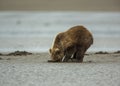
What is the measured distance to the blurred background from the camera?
66.9ft

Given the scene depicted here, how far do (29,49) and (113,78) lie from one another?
6.97 meters

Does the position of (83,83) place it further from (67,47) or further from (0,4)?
(0,4)

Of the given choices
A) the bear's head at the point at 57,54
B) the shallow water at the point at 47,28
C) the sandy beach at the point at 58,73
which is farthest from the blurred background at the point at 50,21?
the sandy beach at the point at 58,73

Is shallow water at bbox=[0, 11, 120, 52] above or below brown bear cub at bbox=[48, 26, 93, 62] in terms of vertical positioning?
below

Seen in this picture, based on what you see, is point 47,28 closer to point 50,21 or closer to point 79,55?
point 50,21

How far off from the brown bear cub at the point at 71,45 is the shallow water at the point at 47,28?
385 cm

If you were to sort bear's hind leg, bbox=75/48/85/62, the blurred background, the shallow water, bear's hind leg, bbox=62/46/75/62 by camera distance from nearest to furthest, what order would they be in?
bear's hind leg, bbox=62/46/75/62
bear's hind leg, bbox=75/48/85/62
the shallow water
the blurred background

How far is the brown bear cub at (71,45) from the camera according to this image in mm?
14555

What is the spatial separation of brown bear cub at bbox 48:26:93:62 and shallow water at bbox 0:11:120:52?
3.85 m

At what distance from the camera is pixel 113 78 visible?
39.6 ft

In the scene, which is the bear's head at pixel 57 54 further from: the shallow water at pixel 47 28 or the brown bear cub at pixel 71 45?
the shallow water at pixel 47 28

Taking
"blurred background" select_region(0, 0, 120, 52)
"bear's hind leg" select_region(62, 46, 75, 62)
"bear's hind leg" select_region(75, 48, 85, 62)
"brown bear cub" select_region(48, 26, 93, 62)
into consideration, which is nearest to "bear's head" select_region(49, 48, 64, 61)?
"brown bear cub" select_region(48, 26, 93, 62)

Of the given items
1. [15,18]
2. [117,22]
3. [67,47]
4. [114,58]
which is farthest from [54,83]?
[15,18]

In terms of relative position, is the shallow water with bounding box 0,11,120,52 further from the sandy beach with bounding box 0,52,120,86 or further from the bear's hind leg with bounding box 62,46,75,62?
the sandy beach with bounding box 0,52,120,86
